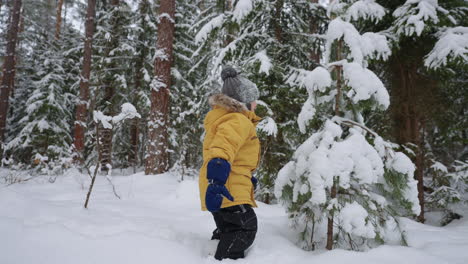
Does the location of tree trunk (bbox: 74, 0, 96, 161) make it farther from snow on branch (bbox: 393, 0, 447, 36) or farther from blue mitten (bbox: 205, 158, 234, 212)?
snow on branch (bbox: 393, 0, 447, 36)

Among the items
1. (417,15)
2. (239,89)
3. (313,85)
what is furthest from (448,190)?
(239,89)

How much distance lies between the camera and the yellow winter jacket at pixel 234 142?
227 centimetres

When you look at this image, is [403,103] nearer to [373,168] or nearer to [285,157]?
[285,157]

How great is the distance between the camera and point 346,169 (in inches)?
88.6

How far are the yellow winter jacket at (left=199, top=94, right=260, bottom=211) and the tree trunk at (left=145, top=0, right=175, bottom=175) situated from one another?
465 cm

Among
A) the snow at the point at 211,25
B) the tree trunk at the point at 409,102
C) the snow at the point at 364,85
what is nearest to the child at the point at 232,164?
the snow at the point at 364,85

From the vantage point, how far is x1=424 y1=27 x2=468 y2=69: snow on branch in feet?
14.2

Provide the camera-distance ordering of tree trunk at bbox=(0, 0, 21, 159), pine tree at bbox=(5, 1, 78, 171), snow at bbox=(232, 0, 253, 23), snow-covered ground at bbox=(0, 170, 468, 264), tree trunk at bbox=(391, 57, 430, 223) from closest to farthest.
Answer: snow-covered ground at bbox=(0, 170, 468, 264) → snow at bbox=(232, 0, 253, 23) → tree trunk at bbox=(391, 57, 430, 223) → tree trunk at bbox=(0, 0, 21, 159) → pine tree at bbox=(5, 1, 78, 171)

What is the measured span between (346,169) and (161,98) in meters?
5.80

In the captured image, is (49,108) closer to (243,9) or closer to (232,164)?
(243,9)

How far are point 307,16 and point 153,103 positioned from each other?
4.54 meters

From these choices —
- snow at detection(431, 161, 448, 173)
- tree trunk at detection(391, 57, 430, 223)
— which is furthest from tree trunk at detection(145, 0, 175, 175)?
snow at detection(431, 161, 448, 173)

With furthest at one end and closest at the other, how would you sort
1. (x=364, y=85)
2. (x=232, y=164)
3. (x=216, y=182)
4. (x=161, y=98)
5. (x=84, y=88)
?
(x=84, y=88) → (x=161, y=98) → (x=232, y=164) → (x=364, y=85) → (x=216, y=182)

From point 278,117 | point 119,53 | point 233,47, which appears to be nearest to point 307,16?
point 233,47
